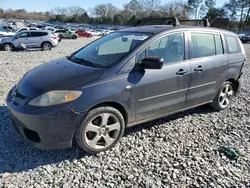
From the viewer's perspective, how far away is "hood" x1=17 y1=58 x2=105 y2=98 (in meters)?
2.66

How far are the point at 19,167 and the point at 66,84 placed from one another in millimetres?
1176

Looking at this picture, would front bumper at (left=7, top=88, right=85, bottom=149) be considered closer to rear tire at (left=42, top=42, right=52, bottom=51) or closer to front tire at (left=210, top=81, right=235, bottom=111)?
front tire at (left=210, top=81, right=235, bottom=111)

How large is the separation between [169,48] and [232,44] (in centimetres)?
177

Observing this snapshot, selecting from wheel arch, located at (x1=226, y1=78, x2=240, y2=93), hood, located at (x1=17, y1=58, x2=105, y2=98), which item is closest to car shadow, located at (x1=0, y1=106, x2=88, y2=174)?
hood, located at (x1=17, y1=58, x2=105, y2=98)

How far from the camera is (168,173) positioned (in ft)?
8.57

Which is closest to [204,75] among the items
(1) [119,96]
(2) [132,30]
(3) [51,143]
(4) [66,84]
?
(2) [132,30]

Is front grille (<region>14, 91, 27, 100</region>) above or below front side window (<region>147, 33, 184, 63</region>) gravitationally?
below

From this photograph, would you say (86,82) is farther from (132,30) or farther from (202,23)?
(202,23)

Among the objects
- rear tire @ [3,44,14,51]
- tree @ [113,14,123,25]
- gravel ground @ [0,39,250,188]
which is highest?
tree @ [113,14,123,25]

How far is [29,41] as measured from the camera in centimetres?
1528

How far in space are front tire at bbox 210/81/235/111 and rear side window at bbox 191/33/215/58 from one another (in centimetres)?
85

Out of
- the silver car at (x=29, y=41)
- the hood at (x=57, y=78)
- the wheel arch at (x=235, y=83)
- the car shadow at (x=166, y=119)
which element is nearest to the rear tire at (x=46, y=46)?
the silver car at (x=29, y=41)

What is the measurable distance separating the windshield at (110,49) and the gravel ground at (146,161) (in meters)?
1.23

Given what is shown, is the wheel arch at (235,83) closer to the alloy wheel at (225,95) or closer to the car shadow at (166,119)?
the alloy wheel at (225,95)
